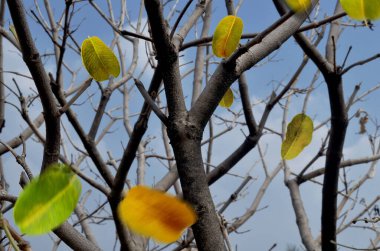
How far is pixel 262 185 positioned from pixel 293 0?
2.18 metres

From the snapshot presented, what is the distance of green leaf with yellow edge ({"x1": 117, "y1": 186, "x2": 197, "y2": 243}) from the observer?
0.30m

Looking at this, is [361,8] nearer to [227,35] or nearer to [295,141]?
[227,35]

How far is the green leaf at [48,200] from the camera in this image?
27cm

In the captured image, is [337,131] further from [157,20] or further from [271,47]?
[157,20]

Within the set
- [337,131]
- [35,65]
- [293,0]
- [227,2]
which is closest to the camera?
[293,0]

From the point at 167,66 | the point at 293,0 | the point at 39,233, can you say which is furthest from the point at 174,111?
the point at 39,233

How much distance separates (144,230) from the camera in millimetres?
307

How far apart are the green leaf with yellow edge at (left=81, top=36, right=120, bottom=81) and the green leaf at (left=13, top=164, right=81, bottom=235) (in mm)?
321

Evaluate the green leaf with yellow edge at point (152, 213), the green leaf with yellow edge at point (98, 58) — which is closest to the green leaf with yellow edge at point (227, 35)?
the green leaf with yellow edge at point (98, 58)

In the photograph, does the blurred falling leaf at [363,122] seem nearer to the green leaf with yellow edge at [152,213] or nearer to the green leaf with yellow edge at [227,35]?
the green leaf with yellow edge at [227,35]

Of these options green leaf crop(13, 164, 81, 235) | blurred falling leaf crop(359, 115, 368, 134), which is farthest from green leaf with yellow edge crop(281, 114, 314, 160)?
blurred falling leaf crop(359, 115, 368, 134)

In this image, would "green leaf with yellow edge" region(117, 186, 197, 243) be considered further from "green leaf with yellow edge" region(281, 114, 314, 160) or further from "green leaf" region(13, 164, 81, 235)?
"green leaf with yellow edge" region(281, 114, 314, 160)

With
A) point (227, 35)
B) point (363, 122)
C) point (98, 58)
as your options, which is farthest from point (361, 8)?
point (363, 122)

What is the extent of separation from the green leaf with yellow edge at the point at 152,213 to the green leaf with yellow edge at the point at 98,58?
30 cm
